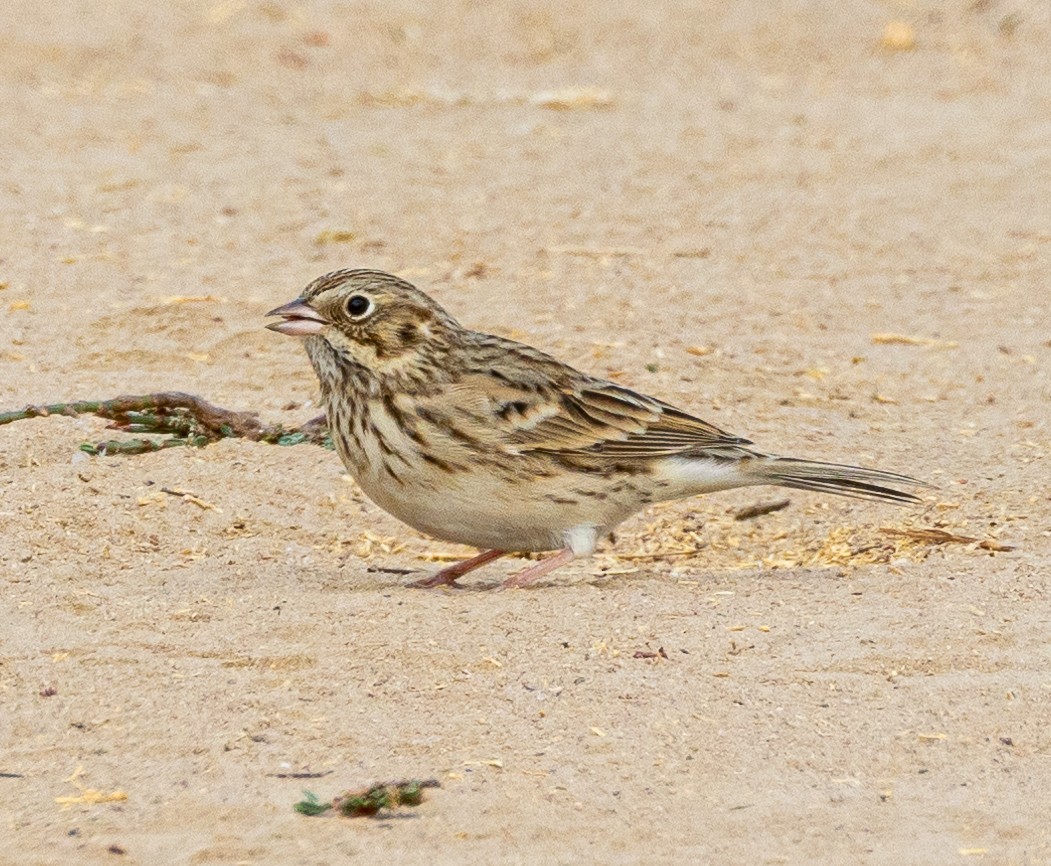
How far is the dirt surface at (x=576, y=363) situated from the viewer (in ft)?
16.8

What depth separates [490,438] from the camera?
6730 mm

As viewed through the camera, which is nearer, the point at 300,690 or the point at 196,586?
the point at 300,690

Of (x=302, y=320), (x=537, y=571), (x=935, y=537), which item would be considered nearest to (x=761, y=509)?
(x=935, y=537)

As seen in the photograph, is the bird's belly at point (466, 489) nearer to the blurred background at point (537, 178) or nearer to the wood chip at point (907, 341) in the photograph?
the blurred background at point (537, 178)

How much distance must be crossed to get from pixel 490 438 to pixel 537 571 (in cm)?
54

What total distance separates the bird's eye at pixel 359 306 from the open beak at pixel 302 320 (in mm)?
98

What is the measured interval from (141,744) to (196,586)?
4.73 ft

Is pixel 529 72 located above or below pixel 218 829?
above

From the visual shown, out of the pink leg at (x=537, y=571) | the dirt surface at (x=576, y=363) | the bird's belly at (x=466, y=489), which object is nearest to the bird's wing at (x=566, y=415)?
the bird's belly at (x=466, y=489)

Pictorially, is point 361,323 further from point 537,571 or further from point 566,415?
point 537,571

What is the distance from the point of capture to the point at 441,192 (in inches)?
505

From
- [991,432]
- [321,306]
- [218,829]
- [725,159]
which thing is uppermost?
[725,159]

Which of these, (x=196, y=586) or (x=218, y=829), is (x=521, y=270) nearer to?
(x=196, y=586)

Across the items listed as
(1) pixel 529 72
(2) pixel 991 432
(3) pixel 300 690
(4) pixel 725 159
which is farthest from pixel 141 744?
(1) pixel 529 72
